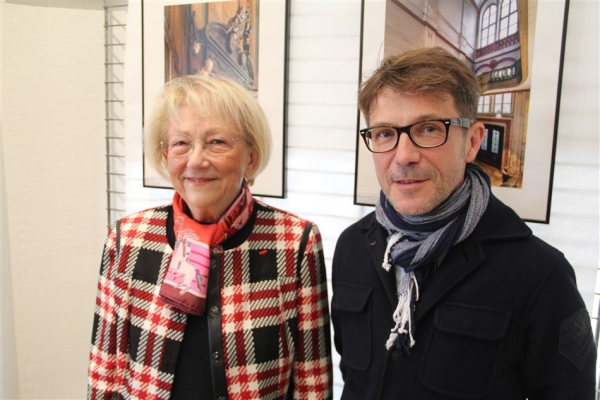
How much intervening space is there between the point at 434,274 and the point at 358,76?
90 centimetres

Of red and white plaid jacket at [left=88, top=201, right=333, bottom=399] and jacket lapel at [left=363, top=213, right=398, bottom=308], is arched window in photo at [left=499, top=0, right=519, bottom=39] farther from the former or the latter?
red and white plaid jacket at [left=88, top=201, right=333, bottom=399]

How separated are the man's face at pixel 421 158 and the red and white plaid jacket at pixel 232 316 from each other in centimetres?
32

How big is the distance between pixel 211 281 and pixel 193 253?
0.09 m

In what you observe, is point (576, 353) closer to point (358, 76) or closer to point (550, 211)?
point (550, 211)

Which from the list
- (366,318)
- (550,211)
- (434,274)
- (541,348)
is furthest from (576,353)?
(550,211)

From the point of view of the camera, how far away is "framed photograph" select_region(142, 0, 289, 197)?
5.71 ft

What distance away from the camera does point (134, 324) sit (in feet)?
3.85

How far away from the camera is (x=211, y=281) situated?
44.6 inches

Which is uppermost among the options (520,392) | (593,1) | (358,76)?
(593,1)

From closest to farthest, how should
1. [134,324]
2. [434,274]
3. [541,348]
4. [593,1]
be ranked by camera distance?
[541,348], [434,274], [134,324], [593,1]

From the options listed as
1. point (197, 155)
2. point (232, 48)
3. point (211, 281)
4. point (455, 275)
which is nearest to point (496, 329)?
point (455, 275)

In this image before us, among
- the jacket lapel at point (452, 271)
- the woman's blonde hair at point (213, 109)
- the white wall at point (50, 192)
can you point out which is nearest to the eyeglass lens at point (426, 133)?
the jacket lapel at point (452, 271)

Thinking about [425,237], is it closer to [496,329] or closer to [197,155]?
[496,329]

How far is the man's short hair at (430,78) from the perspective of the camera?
3.23ft
